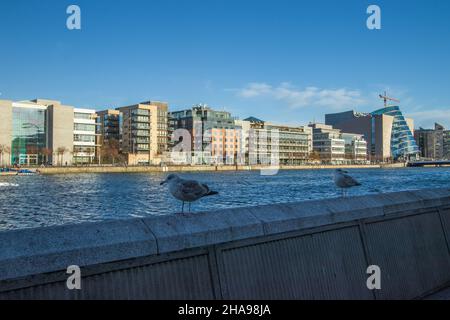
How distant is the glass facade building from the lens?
427 ft

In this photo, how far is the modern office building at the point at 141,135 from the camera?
165 meters

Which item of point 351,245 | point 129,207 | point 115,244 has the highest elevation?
point 115,244

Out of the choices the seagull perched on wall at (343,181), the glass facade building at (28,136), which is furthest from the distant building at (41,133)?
the seagull perched on wall at (343,181)

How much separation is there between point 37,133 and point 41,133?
3.99ft

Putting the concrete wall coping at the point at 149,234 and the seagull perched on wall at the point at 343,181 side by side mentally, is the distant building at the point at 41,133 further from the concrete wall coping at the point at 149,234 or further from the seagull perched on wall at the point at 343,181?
the concrete wall coping at the point at 149,234

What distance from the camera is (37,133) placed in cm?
13525

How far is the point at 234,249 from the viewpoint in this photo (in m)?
4.77

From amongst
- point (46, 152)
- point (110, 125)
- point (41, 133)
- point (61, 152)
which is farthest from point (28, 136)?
point (110, 125)

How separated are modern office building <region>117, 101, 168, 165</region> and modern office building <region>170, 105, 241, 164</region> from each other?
14091mm

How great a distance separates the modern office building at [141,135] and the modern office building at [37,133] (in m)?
29.4

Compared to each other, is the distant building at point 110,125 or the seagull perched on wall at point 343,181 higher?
the distant building at point 110,125

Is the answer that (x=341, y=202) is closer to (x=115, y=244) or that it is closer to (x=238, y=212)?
(x=238, y=212)

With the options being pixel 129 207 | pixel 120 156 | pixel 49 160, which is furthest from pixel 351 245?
pixel 120 156
